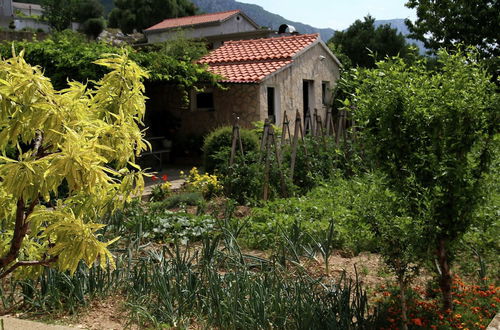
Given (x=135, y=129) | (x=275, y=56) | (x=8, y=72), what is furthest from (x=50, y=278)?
(x=275, y=56)

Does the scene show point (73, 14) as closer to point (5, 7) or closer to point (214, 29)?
point (5, 7)

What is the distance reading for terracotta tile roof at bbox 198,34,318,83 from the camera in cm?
Result: 1587

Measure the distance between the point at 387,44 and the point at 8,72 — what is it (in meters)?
30.6

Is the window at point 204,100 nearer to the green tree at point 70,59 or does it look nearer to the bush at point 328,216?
the green tree at point 70,59

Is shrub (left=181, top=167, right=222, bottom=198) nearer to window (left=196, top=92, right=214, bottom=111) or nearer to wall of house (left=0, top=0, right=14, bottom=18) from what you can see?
window (left=196, top=92, right=214, bottom=111)

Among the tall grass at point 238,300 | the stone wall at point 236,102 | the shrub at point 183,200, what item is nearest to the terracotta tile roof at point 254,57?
the stone wall at point 236,102

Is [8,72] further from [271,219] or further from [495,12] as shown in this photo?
[495,12]

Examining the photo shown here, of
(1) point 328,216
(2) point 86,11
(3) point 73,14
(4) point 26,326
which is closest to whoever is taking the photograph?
(4) point 26,326

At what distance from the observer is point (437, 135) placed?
12.7 feet

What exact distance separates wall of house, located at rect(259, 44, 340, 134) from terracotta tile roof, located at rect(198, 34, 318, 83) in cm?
31

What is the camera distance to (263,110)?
15.7 meters

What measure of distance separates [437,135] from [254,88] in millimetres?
11923

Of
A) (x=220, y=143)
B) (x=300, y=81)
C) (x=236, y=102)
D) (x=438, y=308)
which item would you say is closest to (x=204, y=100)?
(x=236, y=102)

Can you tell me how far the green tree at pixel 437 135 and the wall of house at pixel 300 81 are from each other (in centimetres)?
1160
